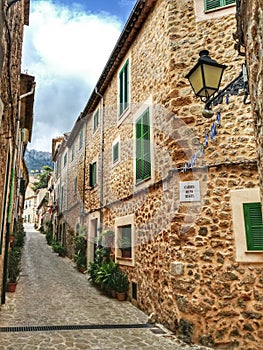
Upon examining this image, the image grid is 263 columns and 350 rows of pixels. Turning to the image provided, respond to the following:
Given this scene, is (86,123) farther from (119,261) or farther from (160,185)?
(160,185)

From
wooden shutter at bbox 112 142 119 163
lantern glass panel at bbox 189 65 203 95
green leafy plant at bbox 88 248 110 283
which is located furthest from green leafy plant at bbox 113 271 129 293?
lantern glass panel at bbox 189 65 203 95

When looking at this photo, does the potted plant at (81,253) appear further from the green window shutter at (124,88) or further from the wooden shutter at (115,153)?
the green window shutter at (124,88)

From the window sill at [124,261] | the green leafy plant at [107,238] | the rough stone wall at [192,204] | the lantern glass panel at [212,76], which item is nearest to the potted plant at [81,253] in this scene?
the green leafy plant at [107,238]

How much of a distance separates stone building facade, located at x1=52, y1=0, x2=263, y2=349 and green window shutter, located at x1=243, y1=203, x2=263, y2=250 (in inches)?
3.3

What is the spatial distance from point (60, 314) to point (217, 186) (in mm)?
4555

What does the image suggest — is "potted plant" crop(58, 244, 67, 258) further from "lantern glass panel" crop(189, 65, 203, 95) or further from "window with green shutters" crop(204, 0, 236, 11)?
"lantern glass panel" crop(189, 65, 203, 95)

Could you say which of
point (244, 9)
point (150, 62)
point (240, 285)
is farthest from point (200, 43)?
point (240, 285)

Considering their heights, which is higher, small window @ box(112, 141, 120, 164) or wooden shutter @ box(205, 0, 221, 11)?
wooden shutter @ box(205, 0, 221, 11)

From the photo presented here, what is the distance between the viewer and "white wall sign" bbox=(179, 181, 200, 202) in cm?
592

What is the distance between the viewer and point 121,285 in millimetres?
8500

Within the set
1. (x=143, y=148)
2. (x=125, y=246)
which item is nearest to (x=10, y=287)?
(x=125, y=246)

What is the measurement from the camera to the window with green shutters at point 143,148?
7730 millimetres

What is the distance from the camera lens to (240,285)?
5266 millimetres

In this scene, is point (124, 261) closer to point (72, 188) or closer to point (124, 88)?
point (124, 88)
